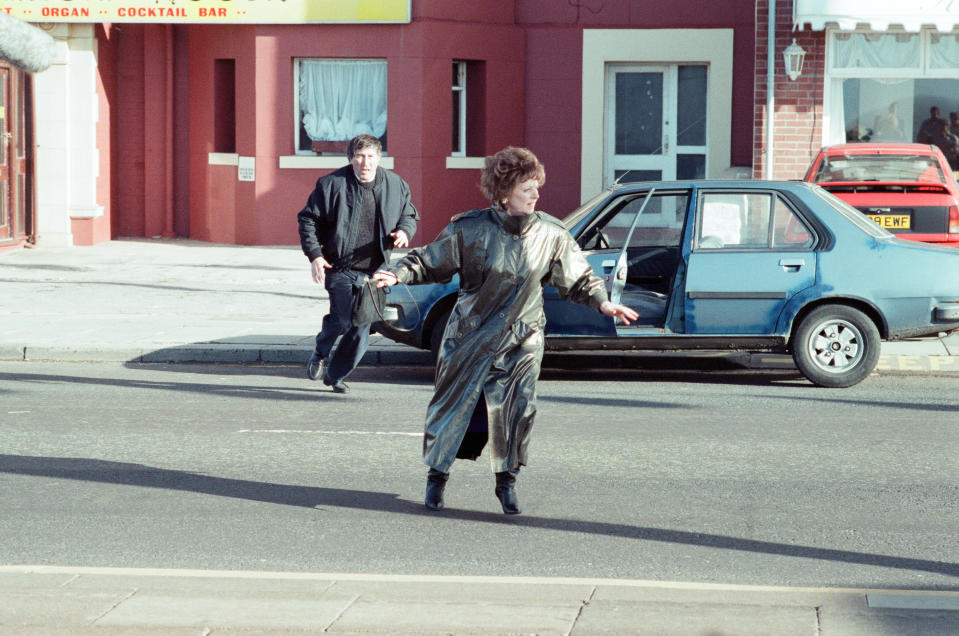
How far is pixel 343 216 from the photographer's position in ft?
32.4

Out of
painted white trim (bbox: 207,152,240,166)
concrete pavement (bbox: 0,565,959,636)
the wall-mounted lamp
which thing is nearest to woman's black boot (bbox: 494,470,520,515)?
concrete pavement (bbox: 0,565,959,636)

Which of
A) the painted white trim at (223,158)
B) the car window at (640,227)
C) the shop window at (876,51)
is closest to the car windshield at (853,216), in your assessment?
the car window at (640,227)

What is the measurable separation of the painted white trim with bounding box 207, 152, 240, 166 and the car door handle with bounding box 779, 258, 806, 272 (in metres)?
12.4

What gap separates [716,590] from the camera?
202 inches

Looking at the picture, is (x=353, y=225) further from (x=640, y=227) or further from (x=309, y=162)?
(x=309, y=162)

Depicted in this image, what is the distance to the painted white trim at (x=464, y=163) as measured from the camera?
21.2 meters

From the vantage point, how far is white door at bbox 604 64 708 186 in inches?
859

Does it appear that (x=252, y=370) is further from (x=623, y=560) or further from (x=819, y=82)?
(x=819, y=82)

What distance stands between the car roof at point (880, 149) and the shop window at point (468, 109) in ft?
26.2

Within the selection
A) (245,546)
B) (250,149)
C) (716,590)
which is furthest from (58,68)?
(716,590)

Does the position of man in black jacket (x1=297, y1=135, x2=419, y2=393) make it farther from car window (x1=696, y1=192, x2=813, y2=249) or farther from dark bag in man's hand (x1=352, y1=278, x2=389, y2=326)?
dark bag in man's hand (x1=352, y1=278, x2=389, y2=326)

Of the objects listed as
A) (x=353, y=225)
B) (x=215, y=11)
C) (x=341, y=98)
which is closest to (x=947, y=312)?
(x=353, y=225)

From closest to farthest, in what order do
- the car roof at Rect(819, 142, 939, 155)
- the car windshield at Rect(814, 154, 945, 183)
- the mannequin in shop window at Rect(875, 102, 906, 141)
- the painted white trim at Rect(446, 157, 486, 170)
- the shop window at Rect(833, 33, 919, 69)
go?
the car windshield at Rect(814, 154, 945, 183), the car roof at Rect(819, 142, 939, 155), the shop window at Rect(833, 33, 919, 69), the mannequin in shop window at Rect(875, 102, 906, 141), the painted white trim at Rect(446, 157, 486, 170)

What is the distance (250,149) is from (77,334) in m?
8.68
